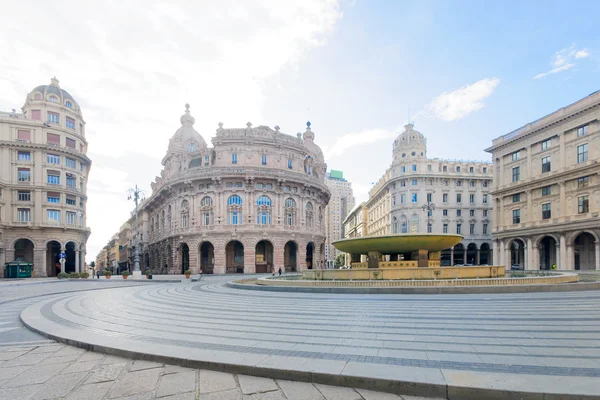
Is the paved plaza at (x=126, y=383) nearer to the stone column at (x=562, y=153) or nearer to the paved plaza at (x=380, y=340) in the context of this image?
the paved plaza at (x=380, y=340)

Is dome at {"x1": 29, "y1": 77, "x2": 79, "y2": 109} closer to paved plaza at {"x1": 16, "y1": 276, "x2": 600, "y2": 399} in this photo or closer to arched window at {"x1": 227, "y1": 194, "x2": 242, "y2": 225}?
arched window at {"x1": 227, "y1": 194, "x2": 242, "y2": 225}

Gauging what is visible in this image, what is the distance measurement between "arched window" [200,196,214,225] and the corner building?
Result: 5.5 inches

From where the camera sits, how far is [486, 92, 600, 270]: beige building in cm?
3644

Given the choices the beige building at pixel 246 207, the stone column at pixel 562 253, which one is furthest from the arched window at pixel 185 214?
the stone column at pixel 562 253

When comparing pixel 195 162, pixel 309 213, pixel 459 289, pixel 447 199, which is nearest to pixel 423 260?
pixel 459 289

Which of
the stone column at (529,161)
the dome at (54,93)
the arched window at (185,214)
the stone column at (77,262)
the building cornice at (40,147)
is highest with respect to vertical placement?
the dome at (54,93)

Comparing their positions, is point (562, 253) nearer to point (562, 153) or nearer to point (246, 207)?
point (562, 153)

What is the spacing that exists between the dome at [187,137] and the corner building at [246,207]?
3.84 meters

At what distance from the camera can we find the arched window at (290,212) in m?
48.8

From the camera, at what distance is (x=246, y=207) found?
46.3 m

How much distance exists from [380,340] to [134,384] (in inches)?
179

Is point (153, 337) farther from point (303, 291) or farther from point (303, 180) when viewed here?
point (303, 180)

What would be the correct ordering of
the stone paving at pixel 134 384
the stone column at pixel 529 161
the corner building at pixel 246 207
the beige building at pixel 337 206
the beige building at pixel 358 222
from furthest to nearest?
1. the beige building at pixel 337 206
2. the beige building at pixel 358 222
3. the corner building at pixel 246 207
4. the stone column at pixel 529 161
5. the stone paving at pixel 134 384

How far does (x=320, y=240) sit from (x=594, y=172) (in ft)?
113
